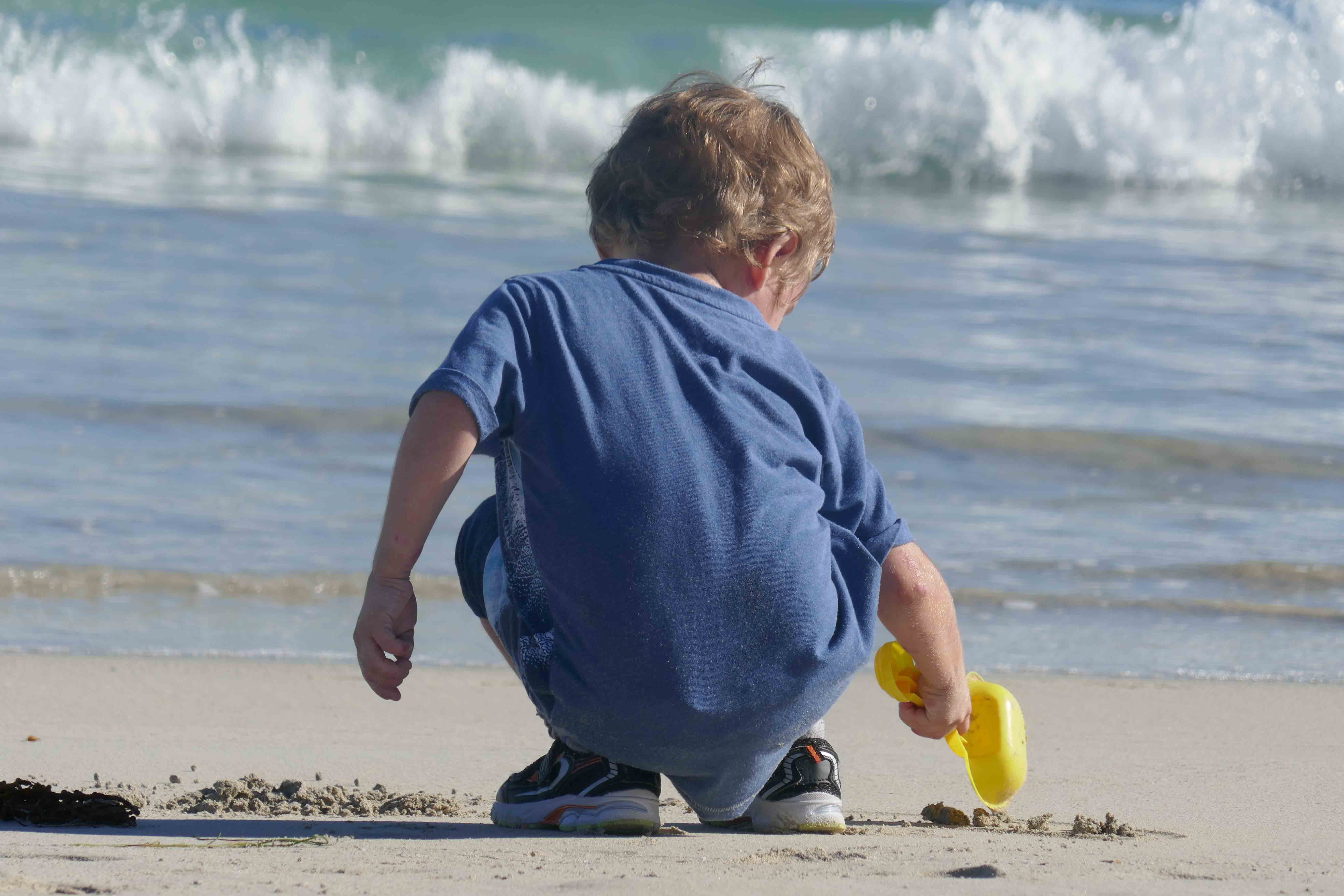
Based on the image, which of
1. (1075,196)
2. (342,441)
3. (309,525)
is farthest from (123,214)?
(1075,196)

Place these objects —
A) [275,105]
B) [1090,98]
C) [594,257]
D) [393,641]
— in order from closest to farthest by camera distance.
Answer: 1. [393,641]
2. [594,257]
3. [275,105]
4. [1090,98]

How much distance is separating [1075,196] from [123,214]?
8853 mm

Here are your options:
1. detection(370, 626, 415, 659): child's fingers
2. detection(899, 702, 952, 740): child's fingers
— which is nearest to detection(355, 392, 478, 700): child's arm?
detection(370, 626, 415, 659): child's fingers

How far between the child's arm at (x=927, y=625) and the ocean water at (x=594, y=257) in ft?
4.30

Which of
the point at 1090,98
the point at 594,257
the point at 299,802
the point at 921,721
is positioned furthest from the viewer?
the point at 1090,98

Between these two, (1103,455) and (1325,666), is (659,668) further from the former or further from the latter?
(1103,455)

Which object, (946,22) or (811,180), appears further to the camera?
(946,22)

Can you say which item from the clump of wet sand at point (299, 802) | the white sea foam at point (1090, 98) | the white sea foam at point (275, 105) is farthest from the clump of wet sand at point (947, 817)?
the white sea foam at point (1090, 98)

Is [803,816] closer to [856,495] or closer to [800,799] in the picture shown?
[800,799]

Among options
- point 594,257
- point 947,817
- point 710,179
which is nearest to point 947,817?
point 947,817

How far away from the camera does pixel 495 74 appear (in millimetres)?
16891

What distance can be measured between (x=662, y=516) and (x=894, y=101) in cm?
1549

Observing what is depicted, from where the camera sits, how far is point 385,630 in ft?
6.07

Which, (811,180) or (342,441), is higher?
(811,180)
